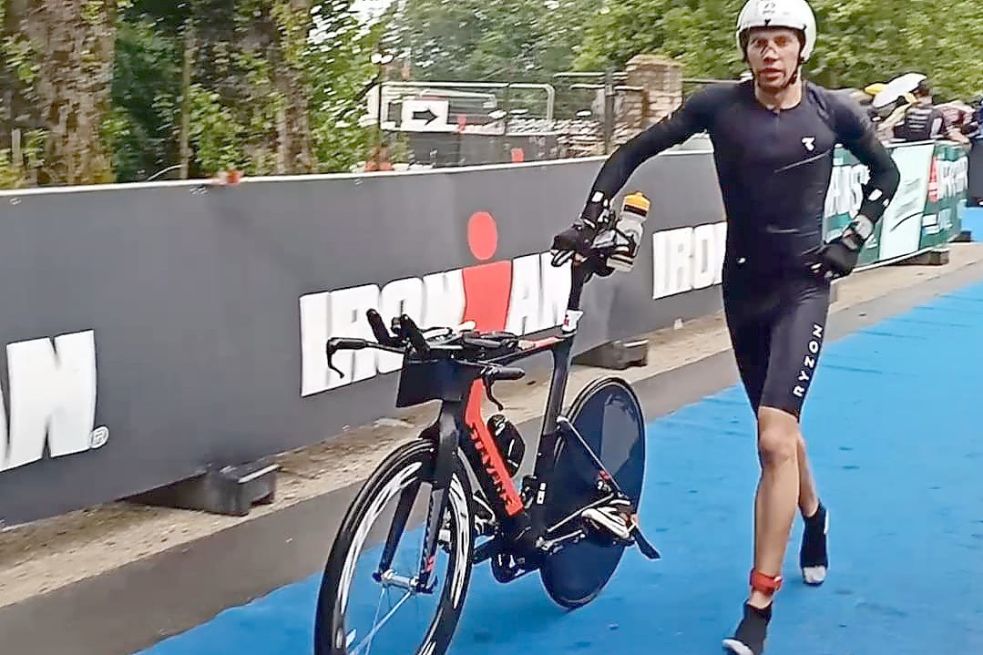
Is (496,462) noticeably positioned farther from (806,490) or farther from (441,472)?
(806,490)

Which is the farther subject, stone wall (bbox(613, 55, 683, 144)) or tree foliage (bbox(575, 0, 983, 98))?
tree foliage (bbox(575, 0, 983, 98))

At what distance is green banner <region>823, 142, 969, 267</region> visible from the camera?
12883 mm

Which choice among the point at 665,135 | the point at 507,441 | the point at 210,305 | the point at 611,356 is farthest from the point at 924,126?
the point at 507,441

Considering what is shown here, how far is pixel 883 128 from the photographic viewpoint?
66.2ft

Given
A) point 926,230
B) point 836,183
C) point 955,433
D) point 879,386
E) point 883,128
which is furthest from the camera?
point 883,128

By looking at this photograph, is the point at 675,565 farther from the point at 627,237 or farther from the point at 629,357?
the point at 629,357

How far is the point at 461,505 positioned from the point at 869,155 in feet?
6.66

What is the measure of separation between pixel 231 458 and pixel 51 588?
121cm

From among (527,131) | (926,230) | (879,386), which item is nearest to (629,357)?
(879,386)

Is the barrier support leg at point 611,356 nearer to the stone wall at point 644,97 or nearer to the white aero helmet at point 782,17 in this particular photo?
the white aero helmet at point 782,17

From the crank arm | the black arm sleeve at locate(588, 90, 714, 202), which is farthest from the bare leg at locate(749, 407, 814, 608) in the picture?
the black arm sleeve at locate(588, 90, 714, 202)

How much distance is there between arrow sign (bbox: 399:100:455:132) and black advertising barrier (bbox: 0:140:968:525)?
42.5ft

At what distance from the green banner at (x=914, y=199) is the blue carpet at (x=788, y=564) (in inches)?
161

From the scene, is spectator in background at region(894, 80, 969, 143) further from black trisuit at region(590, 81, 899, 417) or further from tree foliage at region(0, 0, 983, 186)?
black trisuit at region(590, 81, 899, 417)
